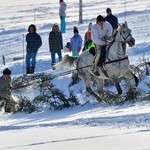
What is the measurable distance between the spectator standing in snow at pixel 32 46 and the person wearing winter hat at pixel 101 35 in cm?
595

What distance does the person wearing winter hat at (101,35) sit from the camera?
18.1 metres

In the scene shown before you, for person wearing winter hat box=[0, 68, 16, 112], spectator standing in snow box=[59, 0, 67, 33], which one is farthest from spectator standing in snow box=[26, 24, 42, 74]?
spectator standing in snow box=[59, 0, 67, 33]

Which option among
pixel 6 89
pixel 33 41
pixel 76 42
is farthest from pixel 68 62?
pixel 76 42

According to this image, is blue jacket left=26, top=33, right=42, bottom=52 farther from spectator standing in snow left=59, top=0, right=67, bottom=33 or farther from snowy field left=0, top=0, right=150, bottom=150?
spectator standing in snow left=59, top=0, right=67, bottom=33

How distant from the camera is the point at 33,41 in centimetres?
2431

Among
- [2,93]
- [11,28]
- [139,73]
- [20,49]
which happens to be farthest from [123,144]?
[11,28]

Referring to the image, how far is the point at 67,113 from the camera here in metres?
16.1

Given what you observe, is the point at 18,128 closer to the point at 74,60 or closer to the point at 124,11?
the point at 74,60

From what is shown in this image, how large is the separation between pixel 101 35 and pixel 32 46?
6.67 m

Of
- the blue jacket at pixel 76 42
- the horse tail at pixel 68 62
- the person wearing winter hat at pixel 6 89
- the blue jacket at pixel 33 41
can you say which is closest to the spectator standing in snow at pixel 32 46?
the blue jacket at pixel 33 41

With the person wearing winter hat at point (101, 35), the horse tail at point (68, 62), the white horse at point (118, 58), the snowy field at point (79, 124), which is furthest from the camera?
the horse tail at point (68, 62)

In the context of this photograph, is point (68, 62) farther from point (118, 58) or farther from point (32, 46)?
point (32, 46)

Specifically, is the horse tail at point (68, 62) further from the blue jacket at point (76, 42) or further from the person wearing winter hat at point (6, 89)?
the blue jacket at point (76, 42)

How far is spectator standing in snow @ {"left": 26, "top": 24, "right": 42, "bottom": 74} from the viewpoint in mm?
24172
